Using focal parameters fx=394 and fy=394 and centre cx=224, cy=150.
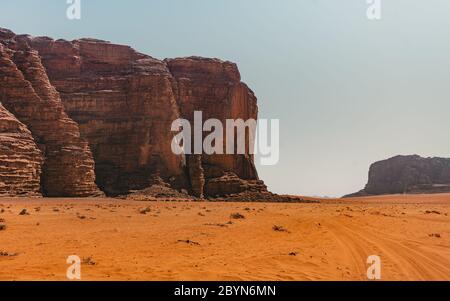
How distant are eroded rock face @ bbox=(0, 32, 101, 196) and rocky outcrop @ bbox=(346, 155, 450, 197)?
97208mm

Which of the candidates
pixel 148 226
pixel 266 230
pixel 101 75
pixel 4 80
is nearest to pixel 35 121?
pixel 4 80

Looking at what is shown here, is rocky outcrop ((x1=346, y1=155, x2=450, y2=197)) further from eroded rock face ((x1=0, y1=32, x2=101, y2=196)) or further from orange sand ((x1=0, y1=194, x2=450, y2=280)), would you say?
orange sand ((x1=0, y1=194, x2=450, y2=280))

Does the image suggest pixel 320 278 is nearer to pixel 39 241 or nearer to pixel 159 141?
pixel 39 241

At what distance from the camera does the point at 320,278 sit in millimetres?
8148

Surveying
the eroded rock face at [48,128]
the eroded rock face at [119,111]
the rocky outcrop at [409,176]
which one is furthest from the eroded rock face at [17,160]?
the rocky outcrop at [409,176]

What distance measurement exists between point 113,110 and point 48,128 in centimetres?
1252

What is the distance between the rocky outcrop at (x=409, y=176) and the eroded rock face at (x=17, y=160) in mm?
102720

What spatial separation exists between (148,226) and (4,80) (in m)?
41.3

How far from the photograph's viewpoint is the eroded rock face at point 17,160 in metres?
40.4

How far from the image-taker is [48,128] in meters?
48.6

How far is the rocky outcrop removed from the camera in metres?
118
